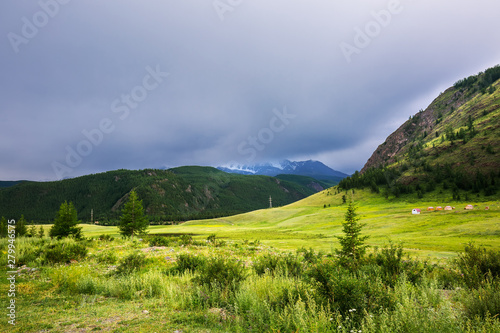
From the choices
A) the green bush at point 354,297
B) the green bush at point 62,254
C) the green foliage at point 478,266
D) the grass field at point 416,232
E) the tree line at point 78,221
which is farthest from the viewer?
the tree line at point 78,221

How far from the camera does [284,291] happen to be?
Answer: 643 cm

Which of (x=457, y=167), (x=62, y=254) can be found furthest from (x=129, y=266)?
(x=457, y=167)

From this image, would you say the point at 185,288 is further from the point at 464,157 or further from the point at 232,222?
the point at 464,157

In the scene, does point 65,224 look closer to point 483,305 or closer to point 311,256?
point 311,256

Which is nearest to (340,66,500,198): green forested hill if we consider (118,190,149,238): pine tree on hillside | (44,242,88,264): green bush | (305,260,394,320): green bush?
(118,190,149,238): pine tree on hillside

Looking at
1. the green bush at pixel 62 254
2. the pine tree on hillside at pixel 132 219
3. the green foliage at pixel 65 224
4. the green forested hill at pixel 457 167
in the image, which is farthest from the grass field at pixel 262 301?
the green forested hill at pixel 457 167

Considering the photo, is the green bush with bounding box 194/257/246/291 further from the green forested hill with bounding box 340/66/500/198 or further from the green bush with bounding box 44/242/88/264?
the green forested hill with bounding box 340/66/500/198

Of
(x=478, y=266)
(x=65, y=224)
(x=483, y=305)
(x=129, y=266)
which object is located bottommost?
(x=478, y=266)

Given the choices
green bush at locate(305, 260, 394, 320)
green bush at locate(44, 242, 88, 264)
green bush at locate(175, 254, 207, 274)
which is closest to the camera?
green bush at locate(305, 260, 394, 320)

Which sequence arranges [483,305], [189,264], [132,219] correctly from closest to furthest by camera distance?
[483,305] < [189,264] < [132,219]

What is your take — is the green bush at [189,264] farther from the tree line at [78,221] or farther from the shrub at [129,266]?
the tree line at [78,221]

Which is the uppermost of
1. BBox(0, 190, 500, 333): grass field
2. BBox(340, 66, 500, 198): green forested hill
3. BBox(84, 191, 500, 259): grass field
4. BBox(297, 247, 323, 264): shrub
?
BBox(340, 66, 500, 198): green forested hill

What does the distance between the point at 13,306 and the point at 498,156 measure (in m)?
146

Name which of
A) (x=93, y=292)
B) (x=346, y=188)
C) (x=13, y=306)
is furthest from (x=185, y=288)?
(x=346, y=188)
